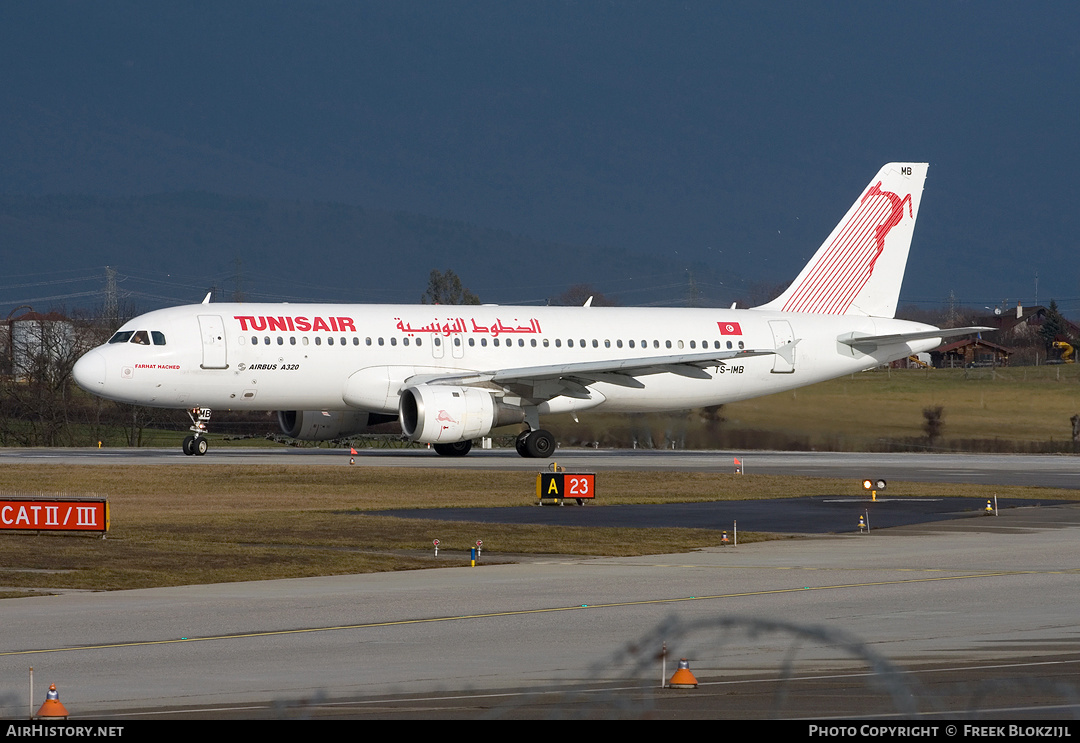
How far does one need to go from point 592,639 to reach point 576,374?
85.8 feet

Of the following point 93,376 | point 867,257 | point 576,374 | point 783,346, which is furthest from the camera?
point 867,257

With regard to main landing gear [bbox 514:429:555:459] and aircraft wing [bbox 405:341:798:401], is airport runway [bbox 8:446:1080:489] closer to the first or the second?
main landing gear [bbox 514:429:555:459]

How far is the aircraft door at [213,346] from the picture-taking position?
36750 millimetres

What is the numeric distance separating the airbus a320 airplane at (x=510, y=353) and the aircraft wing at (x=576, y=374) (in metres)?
0.06

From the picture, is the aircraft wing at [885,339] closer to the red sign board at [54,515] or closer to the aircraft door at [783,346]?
the aircraft door at [783,346]

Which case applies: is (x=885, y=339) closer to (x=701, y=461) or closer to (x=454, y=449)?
(x=701, y=461)

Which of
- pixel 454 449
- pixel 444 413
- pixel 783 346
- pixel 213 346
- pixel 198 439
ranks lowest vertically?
pixel 454 449

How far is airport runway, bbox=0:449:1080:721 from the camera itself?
8.88 meters

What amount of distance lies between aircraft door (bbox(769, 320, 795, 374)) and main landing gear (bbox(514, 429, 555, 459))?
26.0 feet

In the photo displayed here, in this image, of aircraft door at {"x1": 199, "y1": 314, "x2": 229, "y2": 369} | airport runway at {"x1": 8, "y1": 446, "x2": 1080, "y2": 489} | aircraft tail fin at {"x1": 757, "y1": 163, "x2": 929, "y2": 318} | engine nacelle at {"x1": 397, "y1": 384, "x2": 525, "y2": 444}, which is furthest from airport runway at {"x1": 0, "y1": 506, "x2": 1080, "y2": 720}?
aircraft tail fin at {"x1": 757, "y1": 163, "x2": 929, "y2": 318}

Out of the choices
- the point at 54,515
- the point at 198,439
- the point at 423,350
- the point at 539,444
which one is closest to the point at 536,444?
the point at 539,444

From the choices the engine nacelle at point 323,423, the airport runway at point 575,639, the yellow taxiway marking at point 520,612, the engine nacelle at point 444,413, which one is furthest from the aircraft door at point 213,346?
the yellow taxiway marking at point 520,612

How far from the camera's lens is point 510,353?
40219 mm
